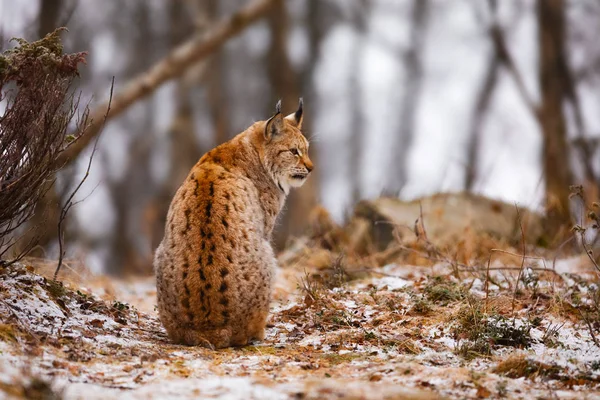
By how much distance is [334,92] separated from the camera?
36.8 metres

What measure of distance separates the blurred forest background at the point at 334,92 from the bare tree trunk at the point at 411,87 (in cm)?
8

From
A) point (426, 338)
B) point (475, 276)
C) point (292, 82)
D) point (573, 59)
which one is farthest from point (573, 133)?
point (426, 338)

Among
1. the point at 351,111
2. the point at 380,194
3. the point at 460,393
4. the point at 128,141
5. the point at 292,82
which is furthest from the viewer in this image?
the point at 351,111

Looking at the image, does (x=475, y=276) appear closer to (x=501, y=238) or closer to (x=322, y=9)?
(x=501, y=238)

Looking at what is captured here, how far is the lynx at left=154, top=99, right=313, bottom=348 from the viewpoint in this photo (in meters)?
6.30

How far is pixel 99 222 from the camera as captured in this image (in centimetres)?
3056

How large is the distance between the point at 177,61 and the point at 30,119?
8.68 metres

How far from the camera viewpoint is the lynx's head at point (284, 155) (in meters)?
7.88

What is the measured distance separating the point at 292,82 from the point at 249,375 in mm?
17132

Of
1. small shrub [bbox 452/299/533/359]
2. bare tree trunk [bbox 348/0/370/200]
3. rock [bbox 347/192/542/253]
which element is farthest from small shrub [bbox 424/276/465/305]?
bare tree trunk [bbox 348/0/370/200]

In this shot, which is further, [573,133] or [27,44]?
[573,133]

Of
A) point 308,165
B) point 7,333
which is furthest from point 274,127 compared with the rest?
point 7,333

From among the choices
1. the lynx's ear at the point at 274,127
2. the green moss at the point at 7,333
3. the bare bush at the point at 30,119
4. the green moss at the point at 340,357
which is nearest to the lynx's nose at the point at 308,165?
the lynx's ear at the point at 274,127

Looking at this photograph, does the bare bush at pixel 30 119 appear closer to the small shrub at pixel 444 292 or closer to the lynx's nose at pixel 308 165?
the lynx's nose at pixel 308 165
